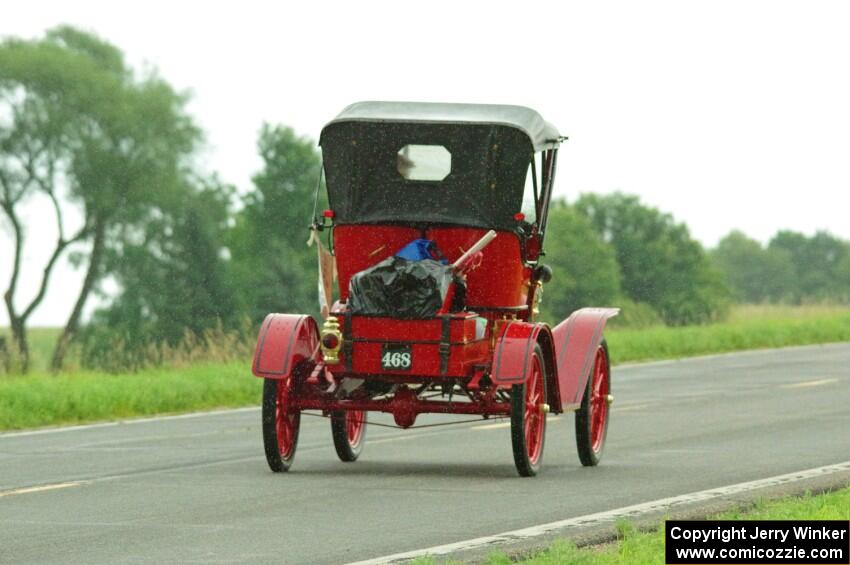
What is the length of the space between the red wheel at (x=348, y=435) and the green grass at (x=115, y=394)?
224 inches

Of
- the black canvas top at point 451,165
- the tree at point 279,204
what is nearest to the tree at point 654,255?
the tree at point 279,204

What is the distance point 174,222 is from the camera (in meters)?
81.4

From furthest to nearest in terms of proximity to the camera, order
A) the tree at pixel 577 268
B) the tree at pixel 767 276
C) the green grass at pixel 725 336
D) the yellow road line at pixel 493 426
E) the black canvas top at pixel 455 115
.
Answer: the tree at pixel 767 276 < the tree at pixel 577 268 < the green grass at pixel 725 336 < the yellow road line at pixel 493 426 < the black canvas top at pixel 455 115

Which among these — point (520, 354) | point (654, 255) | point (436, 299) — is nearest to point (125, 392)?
point (436, 299)

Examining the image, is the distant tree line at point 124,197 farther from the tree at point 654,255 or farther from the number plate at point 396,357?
the number plate at point 396,357

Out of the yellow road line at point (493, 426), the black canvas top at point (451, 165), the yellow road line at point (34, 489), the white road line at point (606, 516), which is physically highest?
the black canvas top at point (451, 165)

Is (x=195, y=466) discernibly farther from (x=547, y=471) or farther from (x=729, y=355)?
(x=729, y=355)

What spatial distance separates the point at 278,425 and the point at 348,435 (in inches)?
57.3

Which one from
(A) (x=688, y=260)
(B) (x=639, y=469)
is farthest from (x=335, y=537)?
(A) (x=688, y=260)

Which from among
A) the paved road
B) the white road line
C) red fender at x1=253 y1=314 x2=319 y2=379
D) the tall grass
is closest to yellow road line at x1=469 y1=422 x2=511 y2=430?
the paved road

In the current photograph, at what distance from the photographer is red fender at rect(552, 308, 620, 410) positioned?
14547 millimetres

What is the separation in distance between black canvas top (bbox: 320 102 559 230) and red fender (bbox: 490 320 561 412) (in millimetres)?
956

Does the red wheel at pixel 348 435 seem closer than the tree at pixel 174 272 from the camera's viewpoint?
Yes

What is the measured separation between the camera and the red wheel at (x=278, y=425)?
13688mm
